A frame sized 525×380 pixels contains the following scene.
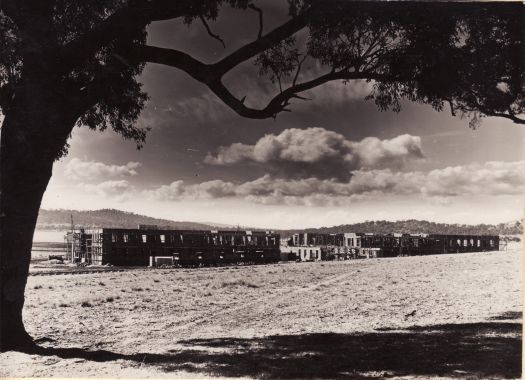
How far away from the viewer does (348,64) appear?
25.5 feet

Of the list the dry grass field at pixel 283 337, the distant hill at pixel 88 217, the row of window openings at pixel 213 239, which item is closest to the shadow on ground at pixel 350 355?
the dry grass field at pixel 283 337

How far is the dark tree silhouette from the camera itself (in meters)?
6.53

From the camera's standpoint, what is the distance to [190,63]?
22.2 ft

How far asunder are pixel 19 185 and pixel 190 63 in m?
3.00

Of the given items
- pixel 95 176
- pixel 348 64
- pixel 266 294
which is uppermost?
pixel 348 64

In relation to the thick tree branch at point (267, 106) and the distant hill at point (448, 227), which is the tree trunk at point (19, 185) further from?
the distant hill at point (448, 227)

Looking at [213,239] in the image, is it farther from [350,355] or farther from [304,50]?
[350,355]

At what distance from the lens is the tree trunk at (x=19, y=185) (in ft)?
21.2

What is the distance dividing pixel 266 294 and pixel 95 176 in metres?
7.06

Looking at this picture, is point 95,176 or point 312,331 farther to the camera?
point 95,176

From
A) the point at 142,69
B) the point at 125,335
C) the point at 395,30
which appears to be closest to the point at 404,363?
the point at 125,335

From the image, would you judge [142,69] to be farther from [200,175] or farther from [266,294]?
[266,294]

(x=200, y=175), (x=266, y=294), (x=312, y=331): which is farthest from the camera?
(x=266, y=294)

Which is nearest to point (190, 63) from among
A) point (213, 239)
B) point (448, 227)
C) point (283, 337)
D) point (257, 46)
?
point (257, 46)
